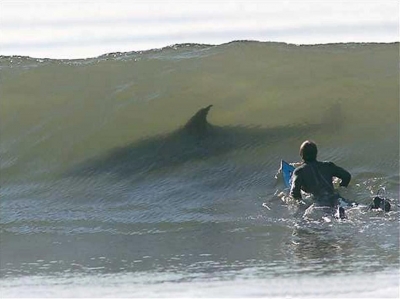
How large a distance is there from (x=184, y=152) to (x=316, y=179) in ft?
11.5

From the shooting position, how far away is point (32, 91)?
18797 millimetres

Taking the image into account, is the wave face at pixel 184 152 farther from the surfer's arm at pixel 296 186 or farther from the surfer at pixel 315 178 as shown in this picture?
the surfer at pixel 315 178

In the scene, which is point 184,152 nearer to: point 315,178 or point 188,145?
point 188,145

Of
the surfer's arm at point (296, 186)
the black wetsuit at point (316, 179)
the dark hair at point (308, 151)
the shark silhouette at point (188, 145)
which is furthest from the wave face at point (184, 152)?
the dark hair at point (308, 151)

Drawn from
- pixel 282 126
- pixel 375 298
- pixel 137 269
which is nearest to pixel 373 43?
pixel 282 126

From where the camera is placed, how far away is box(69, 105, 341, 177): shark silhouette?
1468cm

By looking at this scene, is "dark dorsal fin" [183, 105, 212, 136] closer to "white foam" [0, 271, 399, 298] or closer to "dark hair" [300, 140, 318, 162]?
"dark hair" [300, 140, 318, 162]

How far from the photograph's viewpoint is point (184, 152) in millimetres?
14805

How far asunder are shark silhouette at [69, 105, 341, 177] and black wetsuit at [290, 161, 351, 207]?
3027 mm

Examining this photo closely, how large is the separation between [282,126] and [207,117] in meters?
1.22

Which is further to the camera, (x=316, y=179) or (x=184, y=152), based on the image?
(x=184, y=152)

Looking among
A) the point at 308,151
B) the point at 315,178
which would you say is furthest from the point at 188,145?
the point at 315,178

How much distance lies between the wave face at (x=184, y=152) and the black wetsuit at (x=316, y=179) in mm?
319

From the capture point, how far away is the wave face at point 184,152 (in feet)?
32.6
